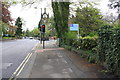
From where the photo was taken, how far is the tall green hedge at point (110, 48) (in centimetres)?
566

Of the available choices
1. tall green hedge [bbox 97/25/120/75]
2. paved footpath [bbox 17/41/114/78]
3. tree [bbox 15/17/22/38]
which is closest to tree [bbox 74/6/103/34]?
paved footpath [bbox 17/41/114/78]

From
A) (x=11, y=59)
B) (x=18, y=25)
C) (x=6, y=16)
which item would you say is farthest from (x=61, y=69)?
(x=18, y=25)

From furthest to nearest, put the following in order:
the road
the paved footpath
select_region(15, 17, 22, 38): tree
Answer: select_region(15, 17, 22, 38): tree < the road < the paved footpath

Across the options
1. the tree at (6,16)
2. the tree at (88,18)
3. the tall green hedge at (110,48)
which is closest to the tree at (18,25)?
the tree at (6,16)

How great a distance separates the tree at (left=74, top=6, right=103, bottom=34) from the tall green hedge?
18.6 m

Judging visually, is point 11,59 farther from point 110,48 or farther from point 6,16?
point 6,16

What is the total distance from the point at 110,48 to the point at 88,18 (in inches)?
802

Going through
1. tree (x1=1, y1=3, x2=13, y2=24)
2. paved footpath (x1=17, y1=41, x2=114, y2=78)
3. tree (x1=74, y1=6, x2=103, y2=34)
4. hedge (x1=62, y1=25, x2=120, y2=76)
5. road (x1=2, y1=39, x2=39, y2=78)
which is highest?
tree (x1=1, y1=3, x2=13, y2=24)

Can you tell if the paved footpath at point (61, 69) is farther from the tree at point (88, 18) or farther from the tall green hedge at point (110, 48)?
the tree at point (88, 18)

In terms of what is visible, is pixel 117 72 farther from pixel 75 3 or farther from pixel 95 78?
pixel 75 3

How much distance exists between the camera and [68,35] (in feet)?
61.9

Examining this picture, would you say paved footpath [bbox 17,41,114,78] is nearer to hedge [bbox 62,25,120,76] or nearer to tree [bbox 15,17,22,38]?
hedge [bbox 62,25,120,76]

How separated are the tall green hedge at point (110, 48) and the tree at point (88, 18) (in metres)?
18.6

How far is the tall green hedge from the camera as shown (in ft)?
18.6
